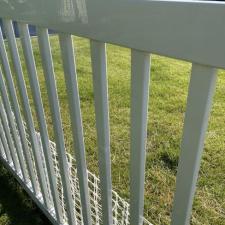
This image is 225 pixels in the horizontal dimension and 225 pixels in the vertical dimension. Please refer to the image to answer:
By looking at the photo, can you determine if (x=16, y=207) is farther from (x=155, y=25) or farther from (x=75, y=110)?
(x=155, y=25)

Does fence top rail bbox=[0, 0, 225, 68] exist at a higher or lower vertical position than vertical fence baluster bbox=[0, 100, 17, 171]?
higher

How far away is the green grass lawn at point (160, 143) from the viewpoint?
188 centimetres

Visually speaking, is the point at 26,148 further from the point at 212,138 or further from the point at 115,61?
the point at 115,61

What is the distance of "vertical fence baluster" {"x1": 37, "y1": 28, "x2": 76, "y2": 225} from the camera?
112 cm

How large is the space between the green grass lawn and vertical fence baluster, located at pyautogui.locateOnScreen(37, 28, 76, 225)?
1.68 ft

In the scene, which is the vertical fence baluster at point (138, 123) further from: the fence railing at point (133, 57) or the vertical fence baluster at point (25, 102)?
the vertical fence baluster at point (25, 102)

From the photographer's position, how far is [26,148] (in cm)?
174

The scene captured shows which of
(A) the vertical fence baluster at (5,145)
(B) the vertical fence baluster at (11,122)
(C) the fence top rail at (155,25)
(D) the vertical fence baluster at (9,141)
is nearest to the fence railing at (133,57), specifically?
(C) the fence top rail at (155,25)

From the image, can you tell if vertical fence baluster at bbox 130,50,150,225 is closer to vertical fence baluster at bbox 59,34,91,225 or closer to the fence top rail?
the fence top rail

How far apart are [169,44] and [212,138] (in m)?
1.85

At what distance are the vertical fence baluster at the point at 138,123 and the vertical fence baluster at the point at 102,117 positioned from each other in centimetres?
12

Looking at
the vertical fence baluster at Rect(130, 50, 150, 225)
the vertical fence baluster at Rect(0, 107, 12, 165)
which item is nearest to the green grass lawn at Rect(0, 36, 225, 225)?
the vertical fence baluster at Rect(0, 107, 12, 165)

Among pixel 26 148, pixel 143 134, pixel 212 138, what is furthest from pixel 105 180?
pixel 212 138

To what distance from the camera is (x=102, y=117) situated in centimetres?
99
